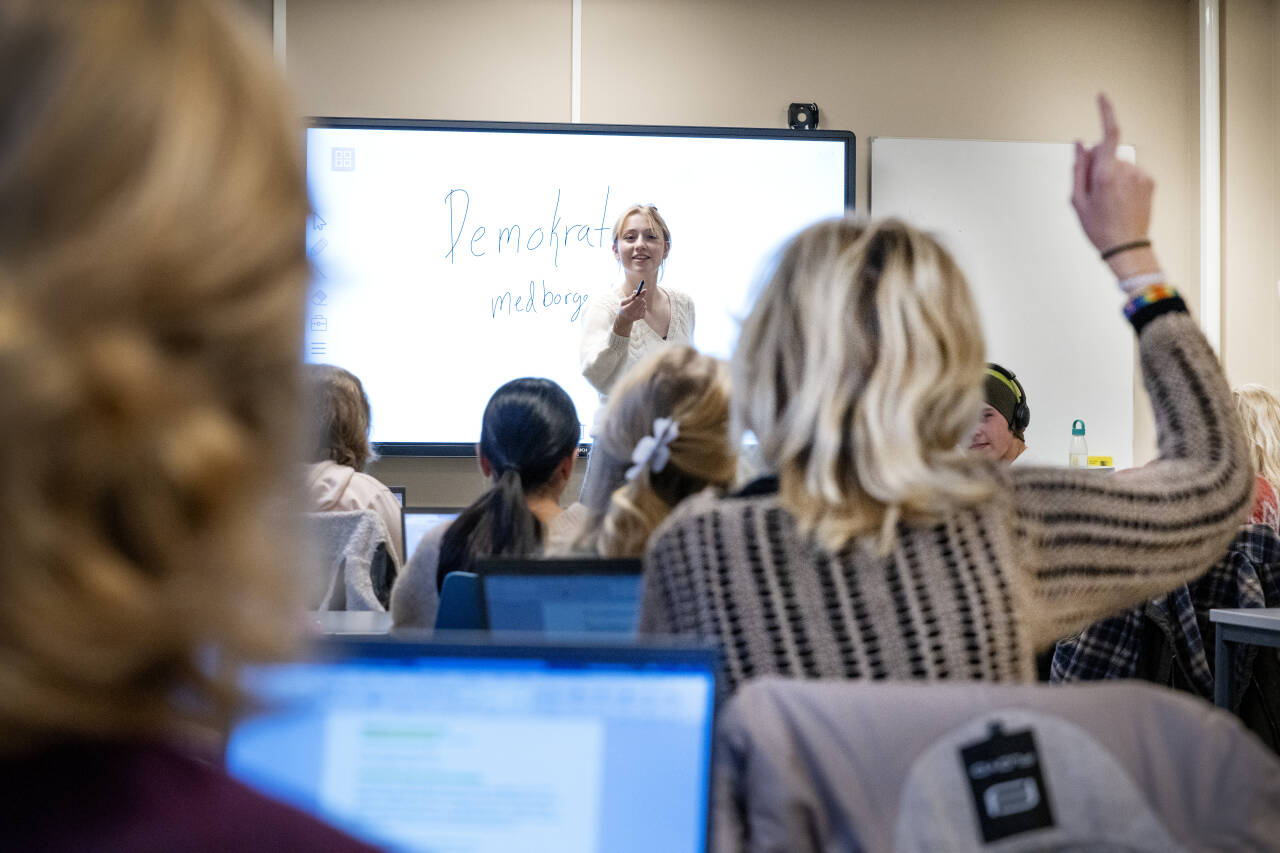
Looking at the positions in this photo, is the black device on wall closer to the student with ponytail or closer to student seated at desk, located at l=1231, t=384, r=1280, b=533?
student seated at desk, located at l=1231, t=384, r=1280, b=533

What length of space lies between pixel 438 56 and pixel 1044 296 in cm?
290

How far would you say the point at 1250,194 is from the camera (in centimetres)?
571

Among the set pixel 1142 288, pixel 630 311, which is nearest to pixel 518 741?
pixel 1142 288

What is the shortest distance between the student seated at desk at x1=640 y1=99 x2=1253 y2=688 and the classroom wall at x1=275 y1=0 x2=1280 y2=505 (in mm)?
4121

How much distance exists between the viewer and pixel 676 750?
764mm

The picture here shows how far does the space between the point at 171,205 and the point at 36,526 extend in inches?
4.6

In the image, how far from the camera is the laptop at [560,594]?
1451 millimetres

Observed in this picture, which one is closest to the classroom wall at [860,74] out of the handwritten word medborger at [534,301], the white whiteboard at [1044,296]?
the white whiteboard at [1044,296]

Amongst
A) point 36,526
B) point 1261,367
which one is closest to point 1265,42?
point 1261,367

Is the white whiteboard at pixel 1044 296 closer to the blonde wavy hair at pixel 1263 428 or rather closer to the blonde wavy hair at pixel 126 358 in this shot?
the blonde wavy hair at pixel 1263 428

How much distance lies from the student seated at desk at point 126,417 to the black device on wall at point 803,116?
514 centimetres

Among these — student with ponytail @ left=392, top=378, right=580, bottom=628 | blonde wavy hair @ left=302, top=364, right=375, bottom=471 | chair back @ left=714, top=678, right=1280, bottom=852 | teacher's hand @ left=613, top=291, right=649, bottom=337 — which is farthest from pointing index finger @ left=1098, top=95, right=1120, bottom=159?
teacher's hand @ left=613, top=291, right=649, bottom=337

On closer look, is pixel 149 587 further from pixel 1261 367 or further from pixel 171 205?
pixel 1261 367

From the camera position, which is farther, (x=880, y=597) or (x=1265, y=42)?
(x=1265, y=42)
